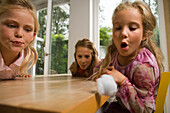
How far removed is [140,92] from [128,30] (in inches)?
12.5

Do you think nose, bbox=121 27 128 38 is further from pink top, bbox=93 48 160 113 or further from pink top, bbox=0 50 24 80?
pink top, bbox=0 50 24 80

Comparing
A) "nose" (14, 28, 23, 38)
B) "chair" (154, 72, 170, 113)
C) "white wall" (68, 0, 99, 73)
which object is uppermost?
"white wall" (68, 0, 99, 73)

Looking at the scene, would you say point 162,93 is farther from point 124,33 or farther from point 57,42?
point 57,42

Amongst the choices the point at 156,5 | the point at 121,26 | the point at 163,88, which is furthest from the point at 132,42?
the point at 156,5

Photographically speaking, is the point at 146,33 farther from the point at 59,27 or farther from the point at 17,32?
the point at 59,27

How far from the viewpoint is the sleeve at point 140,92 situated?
1.99ft

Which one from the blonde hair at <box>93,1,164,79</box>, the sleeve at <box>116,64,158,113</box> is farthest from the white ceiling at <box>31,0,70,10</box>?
the sleeve at <box>116,64,158,113</box>

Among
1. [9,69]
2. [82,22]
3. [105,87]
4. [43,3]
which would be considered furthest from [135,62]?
[43,3]

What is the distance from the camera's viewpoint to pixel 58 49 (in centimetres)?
314

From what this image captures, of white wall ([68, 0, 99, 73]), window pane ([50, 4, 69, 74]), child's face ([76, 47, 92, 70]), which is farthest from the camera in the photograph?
window pane ([50, 4, 69, 74])

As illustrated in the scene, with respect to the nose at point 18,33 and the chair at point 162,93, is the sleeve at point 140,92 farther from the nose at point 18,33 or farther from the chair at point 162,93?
the nose at point 18,33

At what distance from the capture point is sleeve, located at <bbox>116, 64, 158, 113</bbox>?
606 millimetres

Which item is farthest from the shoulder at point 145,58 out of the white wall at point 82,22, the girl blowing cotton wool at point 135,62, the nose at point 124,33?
the white wall at point 82,22

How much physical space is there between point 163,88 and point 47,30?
9.21 feet
